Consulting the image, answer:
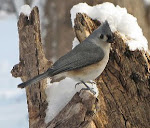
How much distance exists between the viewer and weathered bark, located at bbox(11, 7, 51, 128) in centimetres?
205

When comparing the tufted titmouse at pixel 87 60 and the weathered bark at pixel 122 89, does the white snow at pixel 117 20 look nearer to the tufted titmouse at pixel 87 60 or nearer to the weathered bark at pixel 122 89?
the weathered bark at pixel 122 89

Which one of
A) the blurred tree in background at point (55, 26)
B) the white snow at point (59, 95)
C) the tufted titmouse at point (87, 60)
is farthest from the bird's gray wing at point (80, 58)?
the blurred tree in background at point (55, 26)

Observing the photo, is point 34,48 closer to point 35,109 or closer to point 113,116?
point 35,109

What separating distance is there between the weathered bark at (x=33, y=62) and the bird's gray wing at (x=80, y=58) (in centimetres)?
22

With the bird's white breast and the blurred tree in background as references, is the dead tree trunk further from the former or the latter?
the blurred tree in background

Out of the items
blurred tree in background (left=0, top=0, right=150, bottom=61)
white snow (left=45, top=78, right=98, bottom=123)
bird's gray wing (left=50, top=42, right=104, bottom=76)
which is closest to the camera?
bird's gray wing (left=50, top=42, right=104, bottom=76)

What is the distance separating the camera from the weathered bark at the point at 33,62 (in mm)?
2051

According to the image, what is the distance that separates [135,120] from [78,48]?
533 millimetres

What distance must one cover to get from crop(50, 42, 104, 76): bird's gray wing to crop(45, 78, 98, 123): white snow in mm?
179

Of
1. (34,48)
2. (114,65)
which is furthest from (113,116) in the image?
(34,48)

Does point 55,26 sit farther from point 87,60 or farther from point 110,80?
point 87,60

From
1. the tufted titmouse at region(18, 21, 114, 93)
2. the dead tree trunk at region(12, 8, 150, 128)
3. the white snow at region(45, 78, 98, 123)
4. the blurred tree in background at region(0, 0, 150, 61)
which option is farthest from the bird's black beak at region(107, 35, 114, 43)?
the blurred tree in background at region(0, 0, 150, 61)

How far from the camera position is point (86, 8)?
2193 mm

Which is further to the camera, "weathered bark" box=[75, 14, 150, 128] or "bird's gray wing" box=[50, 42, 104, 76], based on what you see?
"weathered bark" box=[75, 14, 150, 128]
